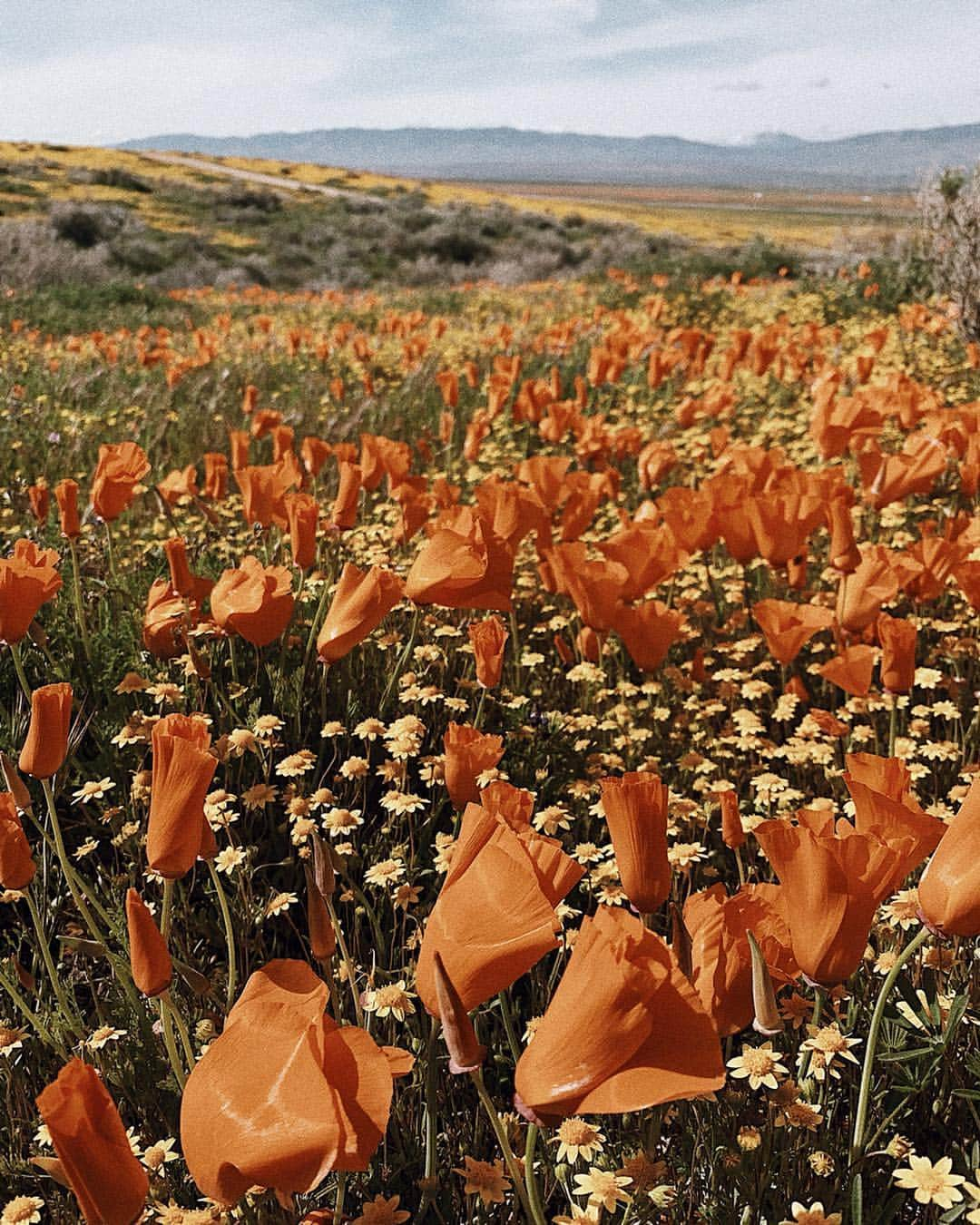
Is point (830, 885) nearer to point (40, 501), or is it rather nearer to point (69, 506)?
point (69, 506)

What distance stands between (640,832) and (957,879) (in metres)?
0.31

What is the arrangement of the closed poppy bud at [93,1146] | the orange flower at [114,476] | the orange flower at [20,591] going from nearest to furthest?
the closed poppy bud at [93,1146]
the orange flower at [20,591]
the orange flower at [114,476]

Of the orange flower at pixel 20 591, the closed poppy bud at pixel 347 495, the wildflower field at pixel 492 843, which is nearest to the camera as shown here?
the wildflower field at pixel 492 843

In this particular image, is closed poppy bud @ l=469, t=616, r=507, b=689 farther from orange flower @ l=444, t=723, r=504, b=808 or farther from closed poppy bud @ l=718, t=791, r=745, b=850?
closed poppy bud @ l=718, t=791, r=745, b=850

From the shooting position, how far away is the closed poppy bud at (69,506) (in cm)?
227

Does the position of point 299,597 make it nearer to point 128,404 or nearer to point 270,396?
point 128,404

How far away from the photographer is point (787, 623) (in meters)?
2.38

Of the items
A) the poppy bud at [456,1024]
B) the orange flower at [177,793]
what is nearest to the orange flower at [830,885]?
→ the poppy bud at [456,1024]

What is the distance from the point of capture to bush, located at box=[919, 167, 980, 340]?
22.5 feet

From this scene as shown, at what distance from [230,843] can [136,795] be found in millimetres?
235

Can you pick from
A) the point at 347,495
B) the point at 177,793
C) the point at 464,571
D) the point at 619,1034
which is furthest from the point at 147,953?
the point at 347,495

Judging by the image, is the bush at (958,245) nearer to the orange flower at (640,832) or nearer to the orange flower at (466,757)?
the orange flower at (466,757)

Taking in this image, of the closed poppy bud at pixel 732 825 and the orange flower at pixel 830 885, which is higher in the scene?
the orange flower at pixel 830 885

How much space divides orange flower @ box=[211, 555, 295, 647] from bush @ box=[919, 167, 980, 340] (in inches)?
259
